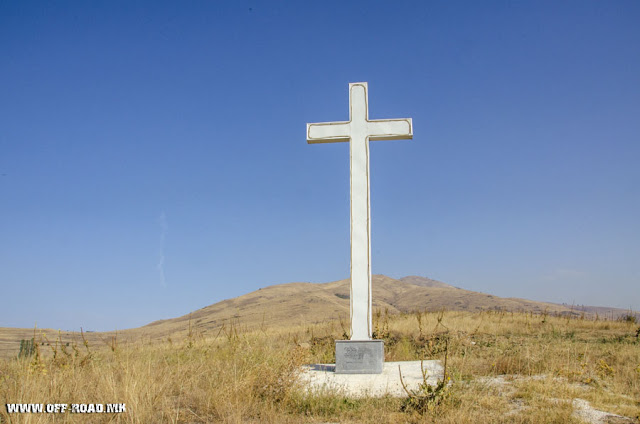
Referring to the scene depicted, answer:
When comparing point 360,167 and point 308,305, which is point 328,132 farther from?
point 308,305

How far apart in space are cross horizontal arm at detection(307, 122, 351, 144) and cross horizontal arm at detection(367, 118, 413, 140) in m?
0.44

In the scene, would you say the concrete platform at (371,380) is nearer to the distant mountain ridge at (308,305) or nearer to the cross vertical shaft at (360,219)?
the cross vertical shaft at (360,219)

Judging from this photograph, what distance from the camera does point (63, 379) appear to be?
5.51 m

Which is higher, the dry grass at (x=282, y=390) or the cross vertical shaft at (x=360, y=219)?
the cross vertical shaft at (x=360, y=219)

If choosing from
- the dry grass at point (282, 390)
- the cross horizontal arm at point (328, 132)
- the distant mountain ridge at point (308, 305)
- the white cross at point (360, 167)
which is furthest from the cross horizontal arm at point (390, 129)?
the distant mountain ridge at point (308, 305)

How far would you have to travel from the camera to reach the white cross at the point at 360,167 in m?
8.02

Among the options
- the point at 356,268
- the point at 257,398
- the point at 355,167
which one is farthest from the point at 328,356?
the point at 257,398

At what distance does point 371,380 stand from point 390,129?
14.3 feet

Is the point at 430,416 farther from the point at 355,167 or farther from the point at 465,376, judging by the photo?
the point at 355,167

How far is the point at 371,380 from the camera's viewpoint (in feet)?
22.3

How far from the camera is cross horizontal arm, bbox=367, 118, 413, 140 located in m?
8.58

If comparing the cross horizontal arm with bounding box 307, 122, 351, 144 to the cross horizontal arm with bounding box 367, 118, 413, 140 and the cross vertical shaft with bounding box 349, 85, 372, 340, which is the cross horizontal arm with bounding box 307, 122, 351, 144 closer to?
the cross vertical shaft with bounding box 349, 85, 372, 340

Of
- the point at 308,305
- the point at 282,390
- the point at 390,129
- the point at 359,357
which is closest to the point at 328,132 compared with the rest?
the point at 390,129

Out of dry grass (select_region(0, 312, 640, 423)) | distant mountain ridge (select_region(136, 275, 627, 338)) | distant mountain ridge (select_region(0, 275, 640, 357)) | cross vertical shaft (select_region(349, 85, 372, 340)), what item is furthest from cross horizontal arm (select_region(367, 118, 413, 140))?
distant mountain ridge (select_region(136, 275, 627, 338))
